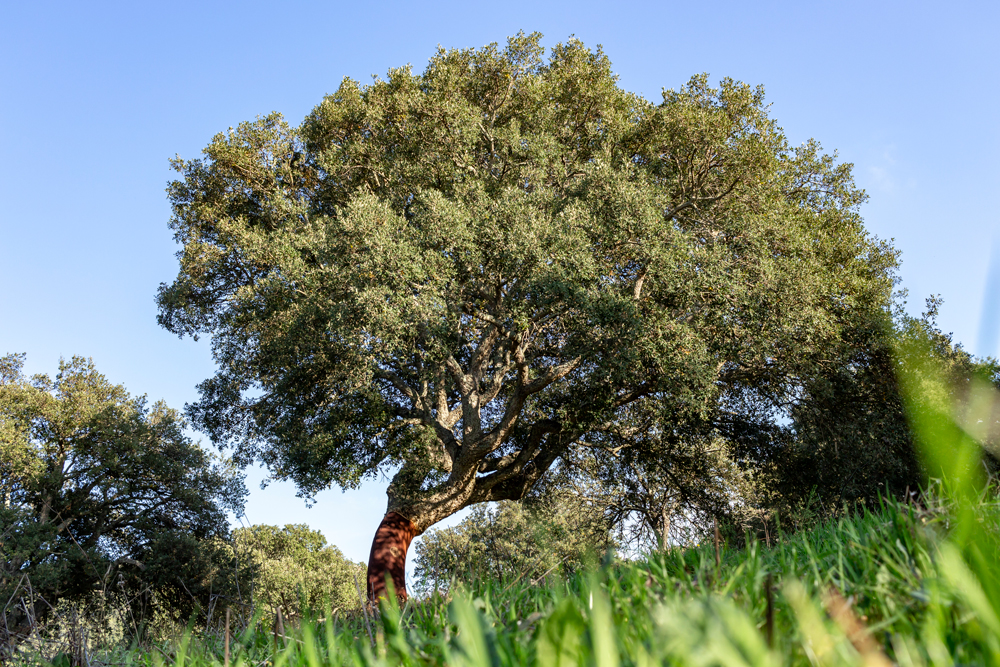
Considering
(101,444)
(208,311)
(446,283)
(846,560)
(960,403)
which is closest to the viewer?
(846,560)

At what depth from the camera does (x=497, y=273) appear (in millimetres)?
13586

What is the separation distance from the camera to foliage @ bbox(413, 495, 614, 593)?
9.84 feet

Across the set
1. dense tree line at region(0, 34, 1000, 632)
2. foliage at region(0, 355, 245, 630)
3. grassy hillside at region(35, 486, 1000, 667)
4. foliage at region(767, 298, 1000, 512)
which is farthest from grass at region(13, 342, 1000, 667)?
foliage at region(0, 355, 245, 630)

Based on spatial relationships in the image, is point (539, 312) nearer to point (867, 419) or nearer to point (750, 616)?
point (867, 419)

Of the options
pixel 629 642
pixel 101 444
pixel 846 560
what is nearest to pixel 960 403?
pixel 846 560

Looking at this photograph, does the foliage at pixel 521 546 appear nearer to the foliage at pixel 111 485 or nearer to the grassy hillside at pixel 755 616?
the grassy hillside at pixel 755 616

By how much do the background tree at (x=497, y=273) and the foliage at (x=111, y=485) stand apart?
7266 mm

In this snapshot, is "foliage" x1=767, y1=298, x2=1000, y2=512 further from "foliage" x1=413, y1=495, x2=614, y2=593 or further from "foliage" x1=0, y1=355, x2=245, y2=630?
"foliage" x1=0, y1=355, x2=245, y2=630

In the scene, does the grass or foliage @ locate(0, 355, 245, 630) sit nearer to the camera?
the grass

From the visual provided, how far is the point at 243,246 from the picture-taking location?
15266 millimetres

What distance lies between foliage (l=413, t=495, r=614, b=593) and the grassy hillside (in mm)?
177

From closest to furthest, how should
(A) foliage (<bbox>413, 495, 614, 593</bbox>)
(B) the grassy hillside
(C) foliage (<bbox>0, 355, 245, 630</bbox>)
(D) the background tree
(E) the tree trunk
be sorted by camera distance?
(B) the grassy hillside < (A) foliage (<bbox>413, 495, 614, 593</bbox>) < (D) the background tree < (E) the tree trunk < (C) foliage (<bbox>0, 355, 245, 630</bbox>)

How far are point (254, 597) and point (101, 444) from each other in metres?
25.7

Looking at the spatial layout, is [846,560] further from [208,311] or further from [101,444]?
[101,444]
